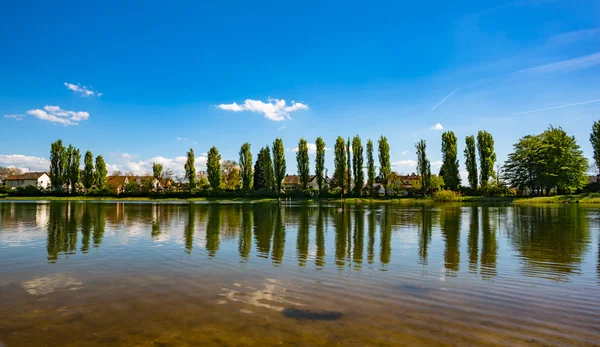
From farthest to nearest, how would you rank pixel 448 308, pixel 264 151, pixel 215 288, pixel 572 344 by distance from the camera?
pixel 264 151 → pixel 215 288 → pixel 448 308 → pixel 572 344

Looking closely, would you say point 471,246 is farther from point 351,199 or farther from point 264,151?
point 264,151

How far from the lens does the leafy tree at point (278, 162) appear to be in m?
83.2

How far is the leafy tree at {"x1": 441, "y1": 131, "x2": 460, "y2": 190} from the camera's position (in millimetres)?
79062

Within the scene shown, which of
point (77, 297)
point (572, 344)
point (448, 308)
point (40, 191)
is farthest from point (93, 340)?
point (40, 191)

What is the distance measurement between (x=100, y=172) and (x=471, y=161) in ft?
287

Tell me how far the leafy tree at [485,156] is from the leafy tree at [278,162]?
42.4 metres

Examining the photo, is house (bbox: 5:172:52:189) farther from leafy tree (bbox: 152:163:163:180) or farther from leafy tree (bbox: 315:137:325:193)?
leafy tree (bbox: 315:137:325:193)

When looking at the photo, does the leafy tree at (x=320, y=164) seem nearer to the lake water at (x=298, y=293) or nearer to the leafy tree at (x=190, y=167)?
the leafy tree at (x=190, y=167)

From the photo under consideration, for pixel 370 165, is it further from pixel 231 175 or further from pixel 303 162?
pixel 231 175

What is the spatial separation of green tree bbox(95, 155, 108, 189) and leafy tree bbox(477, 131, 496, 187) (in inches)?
3496

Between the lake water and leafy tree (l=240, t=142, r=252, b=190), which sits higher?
leafy tree (l=240, t=142, r=252, b=190)

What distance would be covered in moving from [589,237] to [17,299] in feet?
69.4

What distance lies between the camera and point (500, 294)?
→ 7777 millimetres

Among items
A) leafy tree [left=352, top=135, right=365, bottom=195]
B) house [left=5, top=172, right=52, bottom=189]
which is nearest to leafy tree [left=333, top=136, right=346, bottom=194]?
leafy tree [left=352, top=135, right=365, bottom=195]
